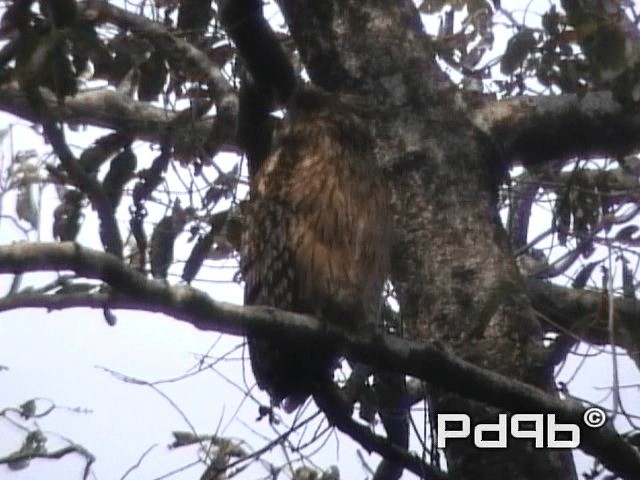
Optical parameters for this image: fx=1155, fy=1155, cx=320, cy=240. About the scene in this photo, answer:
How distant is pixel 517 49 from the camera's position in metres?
2.93

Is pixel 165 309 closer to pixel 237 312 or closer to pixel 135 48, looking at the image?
pixel 237 312

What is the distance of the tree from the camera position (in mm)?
2246

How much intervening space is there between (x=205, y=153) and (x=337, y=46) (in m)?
0.56

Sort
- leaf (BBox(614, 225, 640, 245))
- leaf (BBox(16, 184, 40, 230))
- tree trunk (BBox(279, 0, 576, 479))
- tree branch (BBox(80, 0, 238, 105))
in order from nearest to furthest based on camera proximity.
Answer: tree trunk (BBox(279, 0, 576, 479)) < tree branch (BBox(80, 0, 238, 105)) < leaf (BBox(614, 225, 640, 245)) < leaf (BBox(16, 184, 40, 230))

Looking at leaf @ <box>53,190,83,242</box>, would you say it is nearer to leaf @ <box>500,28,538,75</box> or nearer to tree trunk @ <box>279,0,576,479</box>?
tree trunk @ <box>279,0,576,479</box>

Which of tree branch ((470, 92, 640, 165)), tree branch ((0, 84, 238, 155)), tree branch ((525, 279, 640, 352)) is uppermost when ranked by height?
Answer: tree branch ((0, 84, 238, 155))

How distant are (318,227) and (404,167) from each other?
26cm

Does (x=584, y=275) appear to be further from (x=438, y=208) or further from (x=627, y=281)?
(x=438, y=208)

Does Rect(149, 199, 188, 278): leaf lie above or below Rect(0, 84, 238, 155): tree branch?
below

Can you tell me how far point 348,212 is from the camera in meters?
2.88

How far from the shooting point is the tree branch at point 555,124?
300 centimetres

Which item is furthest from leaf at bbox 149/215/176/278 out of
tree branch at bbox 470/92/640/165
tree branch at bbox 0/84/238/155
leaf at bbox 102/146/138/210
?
tree branch at bbox 470/92/640/165

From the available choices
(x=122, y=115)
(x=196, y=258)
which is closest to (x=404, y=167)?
(x=196, y=258)

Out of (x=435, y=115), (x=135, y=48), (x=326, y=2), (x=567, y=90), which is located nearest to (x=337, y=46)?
(x=326, y=2)
